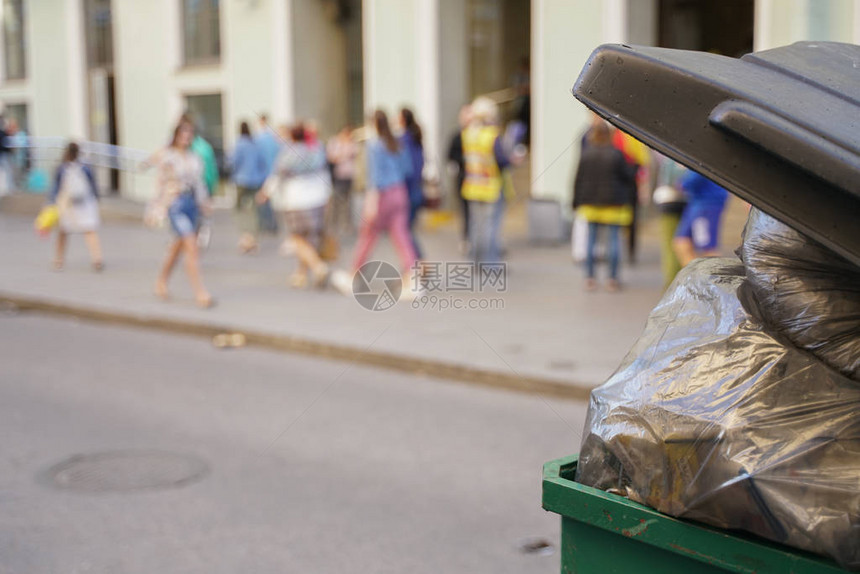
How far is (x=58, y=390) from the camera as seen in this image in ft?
22.9

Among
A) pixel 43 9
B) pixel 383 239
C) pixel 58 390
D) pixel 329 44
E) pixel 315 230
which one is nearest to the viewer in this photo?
pixel 58 390

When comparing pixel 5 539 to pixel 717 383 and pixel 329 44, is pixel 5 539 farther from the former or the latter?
pixel 329 44

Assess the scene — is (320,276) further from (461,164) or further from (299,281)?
(461,164)

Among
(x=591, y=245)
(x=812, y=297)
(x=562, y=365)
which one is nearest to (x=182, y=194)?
(x=591, y=245)

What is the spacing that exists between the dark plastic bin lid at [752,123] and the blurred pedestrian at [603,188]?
8178mm

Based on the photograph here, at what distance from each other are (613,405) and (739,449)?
326 mm

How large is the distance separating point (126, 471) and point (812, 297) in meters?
Result: 4.15

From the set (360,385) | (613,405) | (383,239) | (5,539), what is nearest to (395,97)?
(383,239)

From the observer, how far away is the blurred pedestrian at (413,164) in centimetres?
1054

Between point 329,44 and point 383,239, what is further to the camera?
point 329,44

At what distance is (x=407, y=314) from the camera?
31.0 ft

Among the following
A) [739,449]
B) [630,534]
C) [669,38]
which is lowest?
[630,534]

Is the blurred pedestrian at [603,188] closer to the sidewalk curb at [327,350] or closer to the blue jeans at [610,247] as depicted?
the blue jeans at [610,247]

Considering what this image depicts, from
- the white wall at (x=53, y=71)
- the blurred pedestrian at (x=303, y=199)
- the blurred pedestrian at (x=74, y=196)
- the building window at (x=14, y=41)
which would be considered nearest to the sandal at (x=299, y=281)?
the blurred pedestrian at (x=303, y=199)
